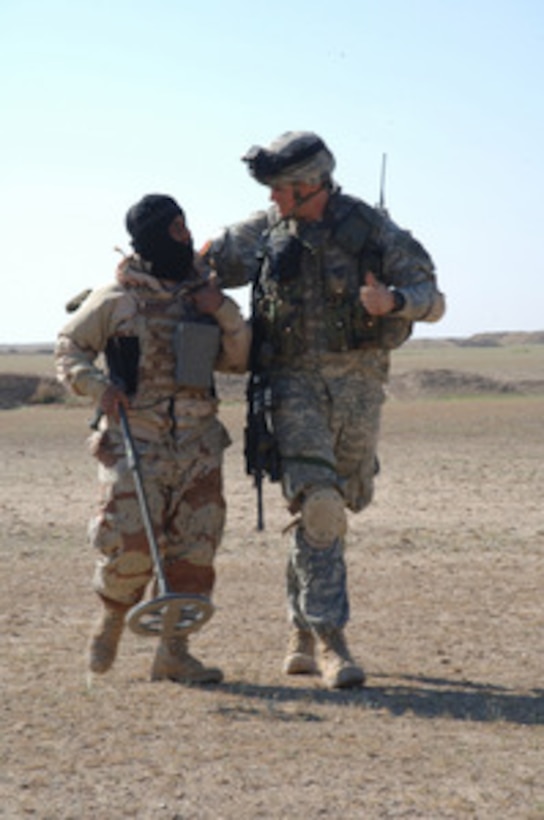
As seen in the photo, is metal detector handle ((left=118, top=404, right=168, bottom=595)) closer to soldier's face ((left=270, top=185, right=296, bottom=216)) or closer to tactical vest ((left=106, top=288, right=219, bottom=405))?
tactical vest ((left=106, top=288, right=219, bottom=405))

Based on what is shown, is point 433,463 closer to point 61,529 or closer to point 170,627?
point 61,529

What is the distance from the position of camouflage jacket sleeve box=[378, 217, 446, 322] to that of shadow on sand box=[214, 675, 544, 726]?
1.51 m

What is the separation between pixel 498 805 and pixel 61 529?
287 inches

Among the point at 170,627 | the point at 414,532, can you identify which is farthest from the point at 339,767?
the point at 414,532

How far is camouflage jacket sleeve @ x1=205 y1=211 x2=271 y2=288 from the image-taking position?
21.8 feet

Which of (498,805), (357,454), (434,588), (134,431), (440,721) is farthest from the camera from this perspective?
(434,588)

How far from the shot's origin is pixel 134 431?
20.5 feet

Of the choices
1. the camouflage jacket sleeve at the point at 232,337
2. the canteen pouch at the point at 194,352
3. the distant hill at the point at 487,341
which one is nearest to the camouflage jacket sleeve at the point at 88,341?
the canteen pouch at the point at 194,352

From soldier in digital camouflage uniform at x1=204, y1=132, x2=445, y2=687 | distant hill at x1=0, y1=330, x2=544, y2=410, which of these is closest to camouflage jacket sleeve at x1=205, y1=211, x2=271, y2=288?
soldier in digital camouflage uniform at x1=204, y1=132, x2=445, y2=687

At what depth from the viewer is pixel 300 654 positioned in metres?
6.54

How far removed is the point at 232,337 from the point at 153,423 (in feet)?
1.61

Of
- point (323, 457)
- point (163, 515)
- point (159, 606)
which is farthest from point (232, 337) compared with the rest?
point (159, 606)

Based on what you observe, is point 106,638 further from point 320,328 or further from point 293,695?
point 320,328

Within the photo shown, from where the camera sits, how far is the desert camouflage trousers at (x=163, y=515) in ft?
20.2
